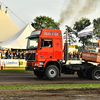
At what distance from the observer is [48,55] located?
41.0ft

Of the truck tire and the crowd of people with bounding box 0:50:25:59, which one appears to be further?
the crowd of people with bounding box 0:50:25:59

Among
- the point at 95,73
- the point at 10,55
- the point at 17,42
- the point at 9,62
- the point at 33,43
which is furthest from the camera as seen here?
the point at 17,42

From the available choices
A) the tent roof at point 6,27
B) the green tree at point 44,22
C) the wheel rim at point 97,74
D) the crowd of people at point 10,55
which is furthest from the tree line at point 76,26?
the wheel rim at point 97,74

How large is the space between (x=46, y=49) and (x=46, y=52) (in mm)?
192

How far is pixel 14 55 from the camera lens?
85.5 ft

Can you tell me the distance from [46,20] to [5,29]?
19289mm

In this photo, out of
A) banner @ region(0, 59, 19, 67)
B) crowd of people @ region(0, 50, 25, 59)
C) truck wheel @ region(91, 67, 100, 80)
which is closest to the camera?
truck wheel @ region(91, 67, 100, 80)

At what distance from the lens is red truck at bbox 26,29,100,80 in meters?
12.3

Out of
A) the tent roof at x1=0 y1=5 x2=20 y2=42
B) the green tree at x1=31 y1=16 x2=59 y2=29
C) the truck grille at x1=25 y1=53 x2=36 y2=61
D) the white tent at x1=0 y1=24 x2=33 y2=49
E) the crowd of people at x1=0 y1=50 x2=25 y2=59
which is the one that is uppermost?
the green tree at x1=31 y1=16 x2=59 y2=29

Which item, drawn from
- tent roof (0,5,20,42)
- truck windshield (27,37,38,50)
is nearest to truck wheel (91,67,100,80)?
truck windshield (27,37,38,50)

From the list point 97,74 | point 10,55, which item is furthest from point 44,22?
point 97,74

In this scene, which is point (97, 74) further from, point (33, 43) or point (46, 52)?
point (33, 43)

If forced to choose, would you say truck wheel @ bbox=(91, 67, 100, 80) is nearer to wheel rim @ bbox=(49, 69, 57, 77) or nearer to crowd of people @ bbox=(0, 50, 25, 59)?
wheel rim @ bbox=(49, 69, 57, 77)

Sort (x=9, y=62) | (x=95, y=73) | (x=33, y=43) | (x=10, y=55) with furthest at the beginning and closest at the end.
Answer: (x=10, y=55) → (x=9, y=62) → (x=95, y=73) → (x=33, y=43)
